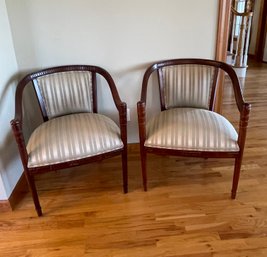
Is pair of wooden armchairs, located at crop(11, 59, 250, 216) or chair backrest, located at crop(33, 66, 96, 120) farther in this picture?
chair backrest, located at crop(33, 66, 96, 120)

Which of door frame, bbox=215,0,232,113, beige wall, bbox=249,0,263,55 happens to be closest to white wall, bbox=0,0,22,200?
door frame, bbox=215,0,232,113

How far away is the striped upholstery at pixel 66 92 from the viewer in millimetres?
1907

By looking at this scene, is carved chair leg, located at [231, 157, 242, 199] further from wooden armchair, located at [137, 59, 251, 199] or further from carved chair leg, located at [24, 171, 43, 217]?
carved chair leg, located at [24, 171, 43, 217]

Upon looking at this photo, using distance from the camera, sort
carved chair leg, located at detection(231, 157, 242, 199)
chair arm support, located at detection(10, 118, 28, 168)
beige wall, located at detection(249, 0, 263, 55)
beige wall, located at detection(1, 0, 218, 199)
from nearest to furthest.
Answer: chair arm support, located at detection(10, 118, 28, 168) → carved chair leg, located at detection(231, 157, 242, 199) → beige wall, located at detection(1, 0, 218, 199) → beige wall, located at detection(249, 0, 263, 55)

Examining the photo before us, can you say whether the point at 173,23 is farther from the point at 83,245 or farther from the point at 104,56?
the point at 83,245

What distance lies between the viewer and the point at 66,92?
1933mm

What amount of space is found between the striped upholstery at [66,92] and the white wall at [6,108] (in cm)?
20

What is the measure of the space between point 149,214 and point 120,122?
59cm

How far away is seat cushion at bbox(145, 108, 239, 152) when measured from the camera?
166cm

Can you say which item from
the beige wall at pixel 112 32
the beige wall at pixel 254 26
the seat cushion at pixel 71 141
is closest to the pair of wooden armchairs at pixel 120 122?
the seat cushion at pixel 71 141

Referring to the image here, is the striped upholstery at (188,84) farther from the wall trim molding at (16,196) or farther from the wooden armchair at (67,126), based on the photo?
the wall trim molding at (16,196)

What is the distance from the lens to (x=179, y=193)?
1906mm

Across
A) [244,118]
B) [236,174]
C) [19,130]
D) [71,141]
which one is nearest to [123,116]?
[71,141]

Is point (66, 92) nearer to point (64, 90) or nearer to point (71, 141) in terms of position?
point (64, 90)
